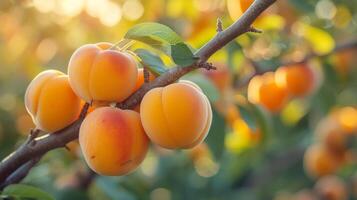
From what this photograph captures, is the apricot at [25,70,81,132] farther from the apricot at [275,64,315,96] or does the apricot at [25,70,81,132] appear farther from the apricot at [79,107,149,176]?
the apricot at [275,64,315,96]

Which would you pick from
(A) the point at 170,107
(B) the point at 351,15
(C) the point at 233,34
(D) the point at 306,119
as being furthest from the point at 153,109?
(D) the point at 306,119

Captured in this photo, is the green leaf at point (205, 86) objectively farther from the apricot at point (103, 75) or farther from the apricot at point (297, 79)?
the apricot at point (103, 75)

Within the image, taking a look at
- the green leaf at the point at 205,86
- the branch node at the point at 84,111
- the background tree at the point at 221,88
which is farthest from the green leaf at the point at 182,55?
the green leaf at the point at 205,86

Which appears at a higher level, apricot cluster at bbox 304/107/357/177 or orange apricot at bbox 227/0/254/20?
orange apricot at bbox 227/0/254/20

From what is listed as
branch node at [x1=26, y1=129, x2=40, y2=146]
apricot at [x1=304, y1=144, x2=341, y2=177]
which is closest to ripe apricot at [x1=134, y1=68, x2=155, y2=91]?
branch node at [x1=26, y1=129, x2=40, y2=146]

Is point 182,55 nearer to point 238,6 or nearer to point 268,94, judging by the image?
point 238,6

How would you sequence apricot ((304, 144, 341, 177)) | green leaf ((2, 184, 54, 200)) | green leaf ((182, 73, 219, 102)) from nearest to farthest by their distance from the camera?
1. green leaf ((2, 184, 54, 200))
2. green leaf ((182, 73, 219, 102))
3. apricot ((304, 144, 341, 177))
